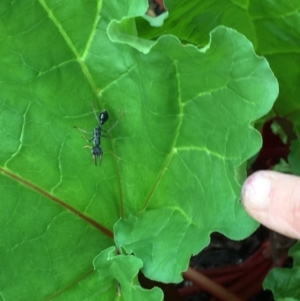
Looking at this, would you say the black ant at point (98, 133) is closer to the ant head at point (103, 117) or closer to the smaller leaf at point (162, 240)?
the ant head at point (103, 117)

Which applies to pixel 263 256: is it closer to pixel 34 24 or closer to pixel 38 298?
pixel 38 298

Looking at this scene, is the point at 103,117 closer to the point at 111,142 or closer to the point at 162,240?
the point at 111,142

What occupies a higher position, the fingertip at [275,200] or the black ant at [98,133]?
the black ant at [98,133]

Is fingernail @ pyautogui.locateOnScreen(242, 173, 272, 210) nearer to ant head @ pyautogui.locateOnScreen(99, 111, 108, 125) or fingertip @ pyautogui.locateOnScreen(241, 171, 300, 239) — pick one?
fingertip @ pyautogui.locateOnScreen(241, 171, 300, 239)

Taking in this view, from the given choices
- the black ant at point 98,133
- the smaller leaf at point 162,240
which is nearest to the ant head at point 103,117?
the black ant at point 98,133

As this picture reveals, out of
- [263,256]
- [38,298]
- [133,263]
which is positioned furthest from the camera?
[263,256]

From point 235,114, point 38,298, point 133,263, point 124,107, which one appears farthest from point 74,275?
point 235,114
